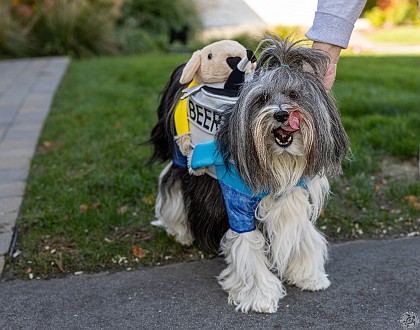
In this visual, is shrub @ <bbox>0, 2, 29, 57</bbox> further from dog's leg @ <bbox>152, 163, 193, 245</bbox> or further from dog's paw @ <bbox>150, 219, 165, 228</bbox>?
dog's leg @ <bbox>152, 163, 193, 245</bbox>

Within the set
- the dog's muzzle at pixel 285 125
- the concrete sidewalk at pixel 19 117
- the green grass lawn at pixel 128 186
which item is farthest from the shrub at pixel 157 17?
the dog's muzzle at pixel 285 125

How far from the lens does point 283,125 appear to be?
2.60 metres

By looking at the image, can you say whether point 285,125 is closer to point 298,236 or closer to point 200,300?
point 298,236

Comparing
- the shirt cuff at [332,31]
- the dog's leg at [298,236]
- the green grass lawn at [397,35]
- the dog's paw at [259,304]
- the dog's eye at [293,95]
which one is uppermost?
the shirt cuff at [332,31]

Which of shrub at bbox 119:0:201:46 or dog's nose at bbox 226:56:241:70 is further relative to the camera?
shrub at bbox 119:0:201:46

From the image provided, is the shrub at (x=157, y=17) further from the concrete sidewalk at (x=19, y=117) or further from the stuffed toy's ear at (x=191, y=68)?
the stuffed toy's ear at (x=191, y=68)

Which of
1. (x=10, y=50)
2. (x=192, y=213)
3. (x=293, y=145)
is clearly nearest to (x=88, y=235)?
(x=192, y=213)

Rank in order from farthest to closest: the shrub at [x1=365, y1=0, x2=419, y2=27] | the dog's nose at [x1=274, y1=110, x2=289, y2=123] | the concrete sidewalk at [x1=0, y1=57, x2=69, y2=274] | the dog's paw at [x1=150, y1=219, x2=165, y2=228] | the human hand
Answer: the shrub at [x1=365, y1=0, x2=419, y2=27] < the concrete sidewalk at [x1=0, y1=57, x2=69, y2=274] < the dog's paw at [x1=150, y1=219, x2=165, y2=228] < the human hand < the dog's nose at [x1=274, y1=110, x2=289, y2=123]

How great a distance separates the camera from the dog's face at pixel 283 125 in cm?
262

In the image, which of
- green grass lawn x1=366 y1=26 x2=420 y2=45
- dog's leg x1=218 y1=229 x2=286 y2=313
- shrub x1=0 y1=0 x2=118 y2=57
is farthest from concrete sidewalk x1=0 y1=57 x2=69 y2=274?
green grass lawn x1=366 y1=26 x2=420 y2=45

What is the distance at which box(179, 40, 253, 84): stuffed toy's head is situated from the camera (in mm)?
3209

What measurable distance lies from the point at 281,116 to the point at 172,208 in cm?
137

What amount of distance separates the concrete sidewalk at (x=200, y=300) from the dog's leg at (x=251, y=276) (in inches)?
2.3

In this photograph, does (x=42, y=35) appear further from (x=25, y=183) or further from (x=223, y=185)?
(x=223, y=185)
